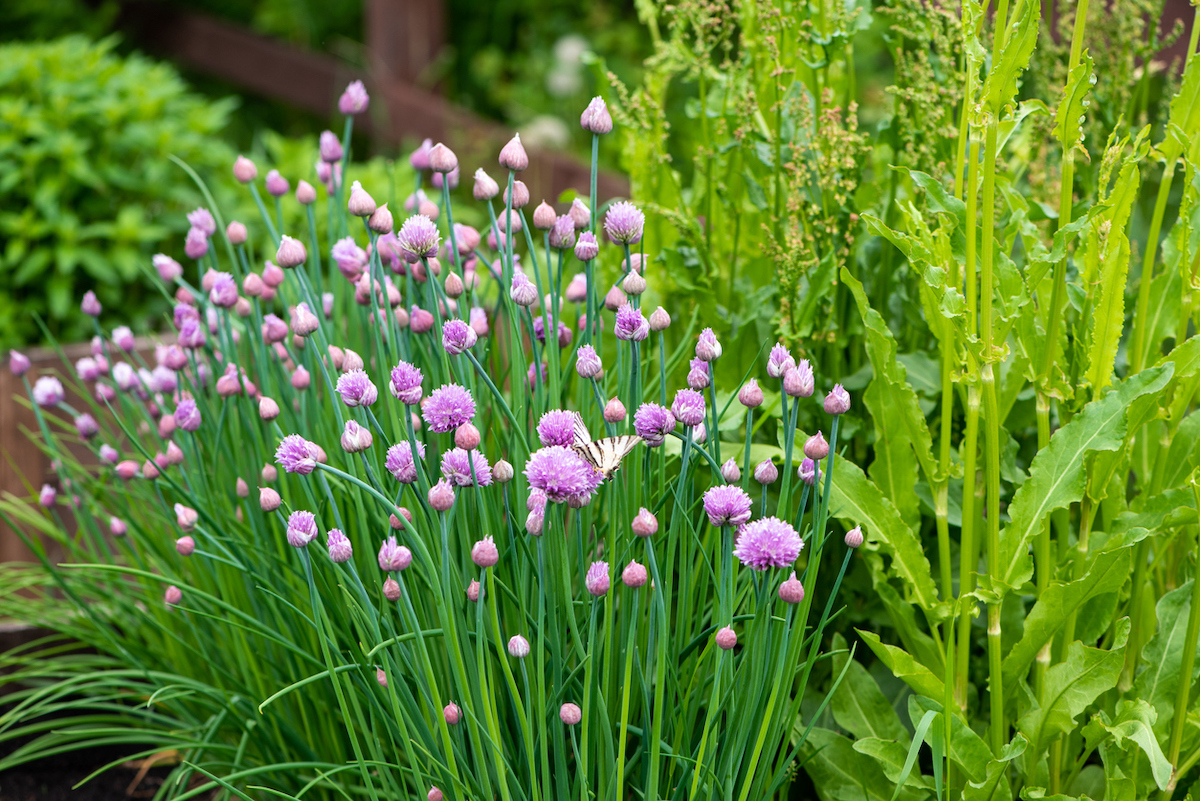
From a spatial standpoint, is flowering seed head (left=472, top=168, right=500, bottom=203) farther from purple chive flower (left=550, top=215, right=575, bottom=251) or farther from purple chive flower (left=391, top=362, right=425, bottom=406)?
purple chive flower (left=391, top=362, right=425, bottom=406)

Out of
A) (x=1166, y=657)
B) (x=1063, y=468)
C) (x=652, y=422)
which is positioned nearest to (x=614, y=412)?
(x=652, y=422)

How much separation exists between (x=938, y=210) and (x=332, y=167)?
100 centimetres

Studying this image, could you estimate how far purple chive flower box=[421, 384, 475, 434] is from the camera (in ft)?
3.00

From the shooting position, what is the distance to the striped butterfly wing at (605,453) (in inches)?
34.6

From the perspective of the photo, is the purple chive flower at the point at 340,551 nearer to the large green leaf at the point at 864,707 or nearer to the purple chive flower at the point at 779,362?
the purple chive flower at the point at 779,362

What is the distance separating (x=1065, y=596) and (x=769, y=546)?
0.50 m

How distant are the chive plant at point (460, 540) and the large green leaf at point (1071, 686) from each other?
0.24 meters

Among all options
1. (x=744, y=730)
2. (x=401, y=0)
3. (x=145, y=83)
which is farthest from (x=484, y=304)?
(x=401, y=0)

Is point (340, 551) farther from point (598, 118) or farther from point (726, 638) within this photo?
point (598, 118)

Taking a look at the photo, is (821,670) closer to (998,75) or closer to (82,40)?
(998,75)

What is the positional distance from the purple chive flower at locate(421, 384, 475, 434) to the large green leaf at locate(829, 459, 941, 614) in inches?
20.7

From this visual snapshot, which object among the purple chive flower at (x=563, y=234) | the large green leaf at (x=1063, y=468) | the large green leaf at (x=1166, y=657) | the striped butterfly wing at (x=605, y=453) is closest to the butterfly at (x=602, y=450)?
the striped butterfly wing at (x=605, y=453)

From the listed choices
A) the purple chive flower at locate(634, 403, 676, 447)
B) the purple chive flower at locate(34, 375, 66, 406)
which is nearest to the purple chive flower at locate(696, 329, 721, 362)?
the purple chive flower at locate(634, 403, 676, 447)

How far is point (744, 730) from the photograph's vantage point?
3.49 feet
